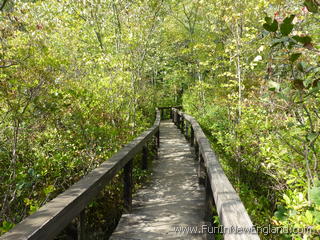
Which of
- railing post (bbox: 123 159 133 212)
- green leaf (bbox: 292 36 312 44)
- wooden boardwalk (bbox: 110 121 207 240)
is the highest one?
green leaf (bbox: 292 36 312 44)

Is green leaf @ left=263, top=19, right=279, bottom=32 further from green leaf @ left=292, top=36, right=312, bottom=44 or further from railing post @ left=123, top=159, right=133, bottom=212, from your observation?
railing post @ left=123, top=159, right=133, bottom=212

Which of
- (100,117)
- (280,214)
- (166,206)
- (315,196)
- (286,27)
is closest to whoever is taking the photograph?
(286,27)

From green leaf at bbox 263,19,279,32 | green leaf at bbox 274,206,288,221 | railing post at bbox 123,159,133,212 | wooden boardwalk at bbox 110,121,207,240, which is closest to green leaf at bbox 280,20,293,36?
green leaf at bbox 263,19,279,32

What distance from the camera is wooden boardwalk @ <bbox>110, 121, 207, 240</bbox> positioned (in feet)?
9.49

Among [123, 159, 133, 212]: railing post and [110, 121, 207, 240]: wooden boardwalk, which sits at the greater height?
[123, 159, 133, 212]: railing post

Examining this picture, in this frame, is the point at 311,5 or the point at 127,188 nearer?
the point at 311,5

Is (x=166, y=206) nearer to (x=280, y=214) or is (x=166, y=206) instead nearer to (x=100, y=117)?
(x=280, y=214)

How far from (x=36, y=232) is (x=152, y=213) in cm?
233

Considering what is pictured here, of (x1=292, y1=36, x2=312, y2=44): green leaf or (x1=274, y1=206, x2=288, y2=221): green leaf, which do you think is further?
(x1=274, y1=206, x2=288, y2=221): green leaf

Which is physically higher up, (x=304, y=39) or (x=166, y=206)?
(x=304, y=39)

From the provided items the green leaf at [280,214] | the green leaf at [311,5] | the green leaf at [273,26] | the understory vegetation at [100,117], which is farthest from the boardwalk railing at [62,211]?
the green leaf at [311,5]

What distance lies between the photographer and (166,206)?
3635 millimetres

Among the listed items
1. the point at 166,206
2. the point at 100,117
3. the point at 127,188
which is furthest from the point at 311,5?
the point at 100,117

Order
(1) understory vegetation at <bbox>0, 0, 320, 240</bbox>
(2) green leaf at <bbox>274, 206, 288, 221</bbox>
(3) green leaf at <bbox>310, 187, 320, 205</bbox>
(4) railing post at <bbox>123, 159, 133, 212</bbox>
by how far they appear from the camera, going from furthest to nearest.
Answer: (4) railing post at <bbox>123, 159, 133, 212</bbox> < (1) understory vegetation at <bbox>0, 0, 320, 240</bbox> < (2) green leaf at <bbox>274, 206, 288, 221</bbox> < (3) green leaf at <bbox>310, 187, 320, 205</bbox>
